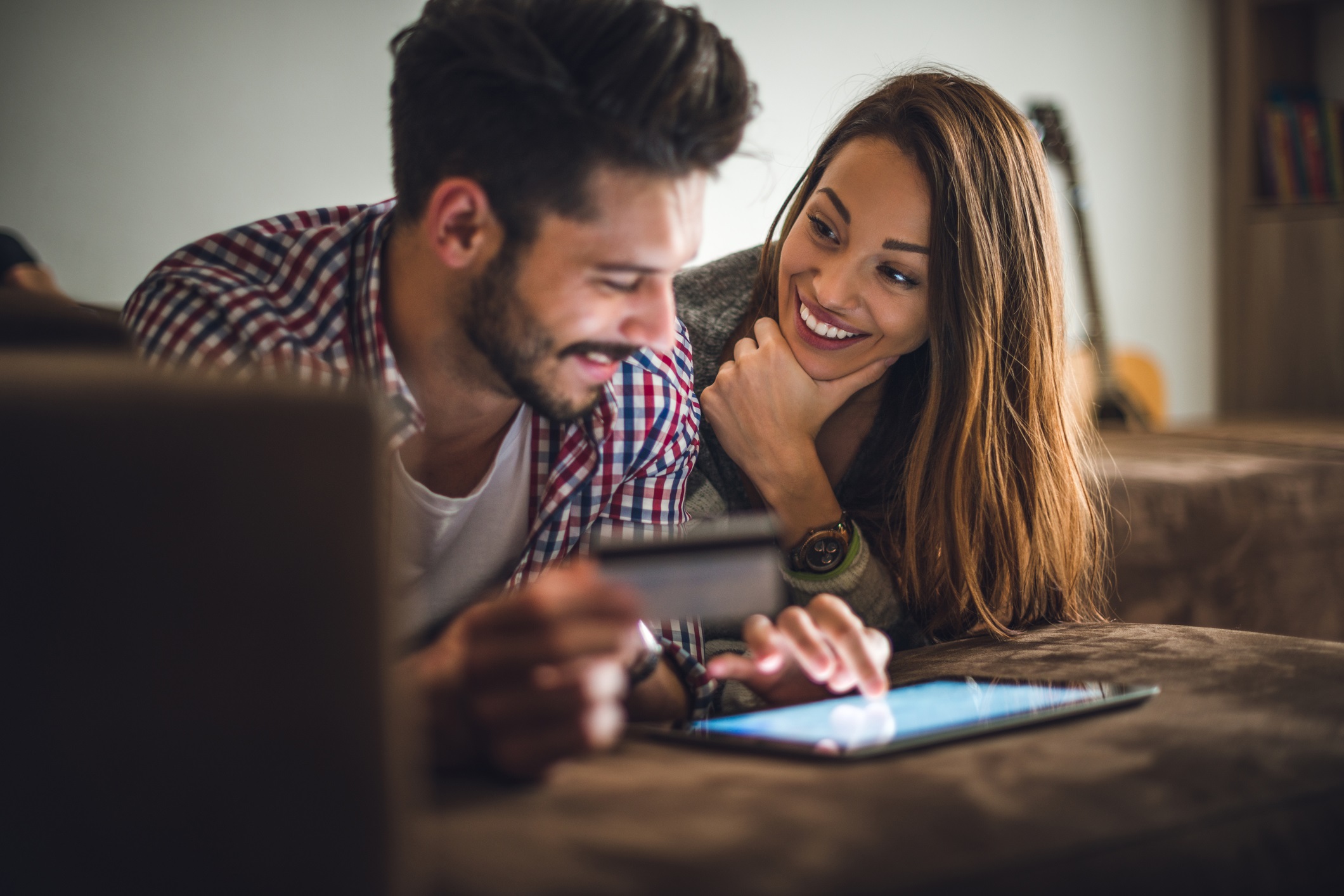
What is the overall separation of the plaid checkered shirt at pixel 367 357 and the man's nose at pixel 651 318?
0.48ft

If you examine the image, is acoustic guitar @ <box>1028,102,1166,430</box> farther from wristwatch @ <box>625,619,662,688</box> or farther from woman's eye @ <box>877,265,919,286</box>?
wristwatch @ <box>625,619,662,688</box>

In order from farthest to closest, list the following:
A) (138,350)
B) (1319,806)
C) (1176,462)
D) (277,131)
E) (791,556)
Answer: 1. (277,131)
2. (1176,462)
3. (791,556)
4. (138,350)
5. (1319,806)

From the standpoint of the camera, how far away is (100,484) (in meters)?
0.51

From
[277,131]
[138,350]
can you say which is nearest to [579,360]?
[138,350]

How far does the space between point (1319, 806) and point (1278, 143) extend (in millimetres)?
3547

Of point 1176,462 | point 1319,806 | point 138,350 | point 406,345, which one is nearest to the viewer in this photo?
point 1319,806

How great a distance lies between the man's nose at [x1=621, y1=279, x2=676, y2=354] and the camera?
96 centimetres

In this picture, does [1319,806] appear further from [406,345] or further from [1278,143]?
[1278,143]

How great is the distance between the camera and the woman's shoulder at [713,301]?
1600mm

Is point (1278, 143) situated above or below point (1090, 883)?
above

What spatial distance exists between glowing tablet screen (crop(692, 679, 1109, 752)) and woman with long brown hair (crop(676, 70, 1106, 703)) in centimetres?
38

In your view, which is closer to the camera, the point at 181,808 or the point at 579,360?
the point at 181,808

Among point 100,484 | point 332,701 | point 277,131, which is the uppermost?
point 277,131

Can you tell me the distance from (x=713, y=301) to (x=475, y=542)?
0.65 m
